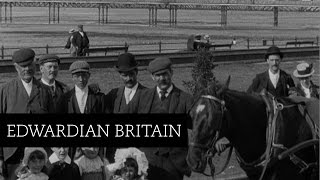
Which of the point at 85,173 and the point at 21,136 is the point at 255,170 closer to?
the point at 85,173

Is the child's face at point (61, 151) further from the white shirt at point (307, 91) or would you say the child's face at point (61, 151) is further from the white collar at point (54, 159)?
the white shirt at point (307, 91)

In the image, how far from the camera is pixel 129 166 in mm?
6941

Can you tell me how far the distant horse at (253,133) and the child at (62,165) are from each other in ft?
4.18

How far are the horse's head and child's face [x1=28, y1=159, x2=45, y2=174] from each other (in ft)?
4.20

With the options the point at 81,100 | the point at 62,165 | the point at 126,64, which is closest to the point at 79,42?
the point at 81,100

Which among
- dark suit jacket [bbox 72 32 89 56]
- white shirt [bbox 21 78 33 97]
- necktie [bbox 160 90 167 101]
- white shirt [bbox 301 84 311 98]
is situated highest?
dark suit jacket [bbox 72 32 89 56]

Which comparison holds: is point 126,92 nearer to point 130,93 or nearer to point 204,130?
point 130,93

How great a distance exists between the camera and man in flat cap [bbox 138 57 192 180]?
320 inches

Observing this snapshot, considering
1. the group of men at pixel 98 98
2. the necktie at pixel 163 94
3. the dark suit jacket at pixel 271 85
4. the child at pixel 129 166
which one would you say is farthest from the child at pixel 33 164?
the dark suit jacket at pixel 271 85

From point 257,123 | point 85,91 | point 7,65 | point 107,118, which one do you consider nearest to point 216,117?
point 257,123

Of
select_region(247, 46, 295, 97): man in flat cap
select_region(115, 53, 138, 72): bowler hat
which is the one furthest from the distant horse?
select_region(247, 46, 295, 97): man in flat cap

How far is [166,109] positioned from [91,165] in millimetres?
912

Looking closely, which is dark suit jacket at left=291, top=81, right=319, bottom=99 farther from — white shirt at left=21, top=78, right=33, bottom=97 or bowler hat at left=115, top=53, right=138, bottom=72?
white shirt at left=21, top=78, right=33, bottom=97

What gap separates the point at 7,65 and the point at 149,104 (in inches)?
850
